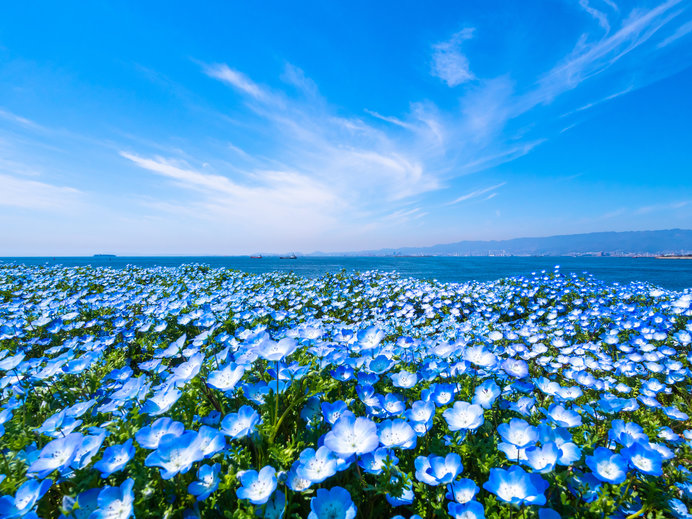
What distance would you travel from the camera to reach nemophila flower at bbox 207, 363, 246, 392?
1.64 m

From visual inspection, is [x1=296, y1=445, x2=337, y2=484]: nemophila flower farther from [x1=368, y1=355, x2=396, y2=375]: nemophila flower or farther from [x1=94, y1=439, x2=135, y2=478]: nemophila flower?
[x1=368, y1=355, x2=396, y2=375]: nemophila flower

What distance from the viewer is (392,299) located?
9141mm

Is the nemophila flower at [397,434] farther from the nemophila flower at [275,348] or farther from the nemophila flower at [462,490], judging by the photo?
the nemophila flower at [275,348]

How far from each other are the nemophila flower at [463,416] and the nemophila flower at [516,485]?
0.89 feet

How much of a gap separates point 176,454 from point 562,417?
6.24ft

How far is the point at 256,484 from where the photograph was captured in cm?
115

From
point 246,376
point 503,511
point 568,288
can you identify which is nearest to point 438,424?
point 503,511

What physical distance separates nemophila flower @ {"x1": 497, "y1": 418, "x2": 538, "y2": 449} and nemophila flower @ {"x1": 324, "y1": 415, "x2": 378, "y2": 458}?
0.60 meters

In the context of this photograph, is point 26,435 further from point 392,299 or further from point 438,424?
point 392,299

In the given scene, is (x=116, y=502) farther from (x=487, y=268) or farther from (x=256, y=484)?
(x=487, y=268)

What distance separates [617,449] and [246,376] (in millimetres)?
2220

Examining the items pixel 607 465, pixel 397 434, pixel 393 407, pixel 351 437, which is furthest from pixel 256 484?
pixel 607 465

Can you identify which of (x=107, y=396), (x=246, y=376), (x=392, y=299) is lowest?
(x=392, y=299)

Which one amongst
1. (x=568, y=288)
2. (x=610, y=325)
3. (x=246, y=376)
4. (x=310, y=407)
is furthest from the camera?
(x=568, y=288)
